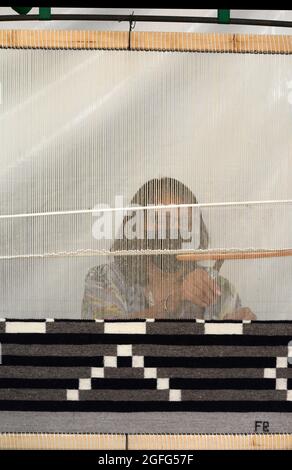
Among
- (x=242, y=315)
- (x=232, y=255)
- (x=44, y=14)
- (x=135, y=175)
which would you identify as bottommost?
(x=242, y=315)

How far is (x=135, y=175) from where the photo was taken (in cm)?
123

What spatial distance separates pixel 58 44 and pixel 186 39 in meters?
0.28

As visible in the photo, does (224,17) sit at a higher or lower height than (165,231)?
higher

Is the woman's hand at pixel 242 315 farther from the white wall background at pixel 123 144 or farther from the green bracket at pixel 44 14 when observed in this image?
the green bracket at pixel 44 14

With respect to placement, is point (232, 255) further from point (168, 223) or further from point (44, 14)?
point (44, 14)

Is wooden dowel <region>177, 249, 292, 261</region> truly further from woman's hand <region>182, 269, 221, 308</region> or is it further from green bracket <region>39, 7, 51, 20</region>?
green bracket <region>39, 7, 51, 20</region>

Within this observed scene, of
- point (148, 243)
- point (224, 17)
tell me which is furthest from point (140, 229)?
point (224, 17)

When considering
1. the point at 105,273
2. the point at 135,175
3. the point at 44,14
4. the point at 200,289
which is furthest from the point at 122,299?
the point at 44,14

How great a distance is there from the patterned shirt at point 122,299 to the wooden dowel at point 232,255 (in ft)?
0.11

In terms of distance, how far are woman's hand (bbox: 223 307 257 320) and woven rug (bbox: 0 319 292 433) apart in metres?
0.02

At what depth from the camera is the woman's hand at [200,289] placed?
4.09 feet

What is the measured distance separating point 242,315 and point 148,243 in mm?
267

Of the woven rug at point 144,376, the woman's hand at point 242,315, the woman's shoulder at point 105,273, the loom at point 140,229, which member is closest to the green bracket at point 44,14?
the loom at point 140,229

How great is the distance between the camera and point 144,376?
1262mm
